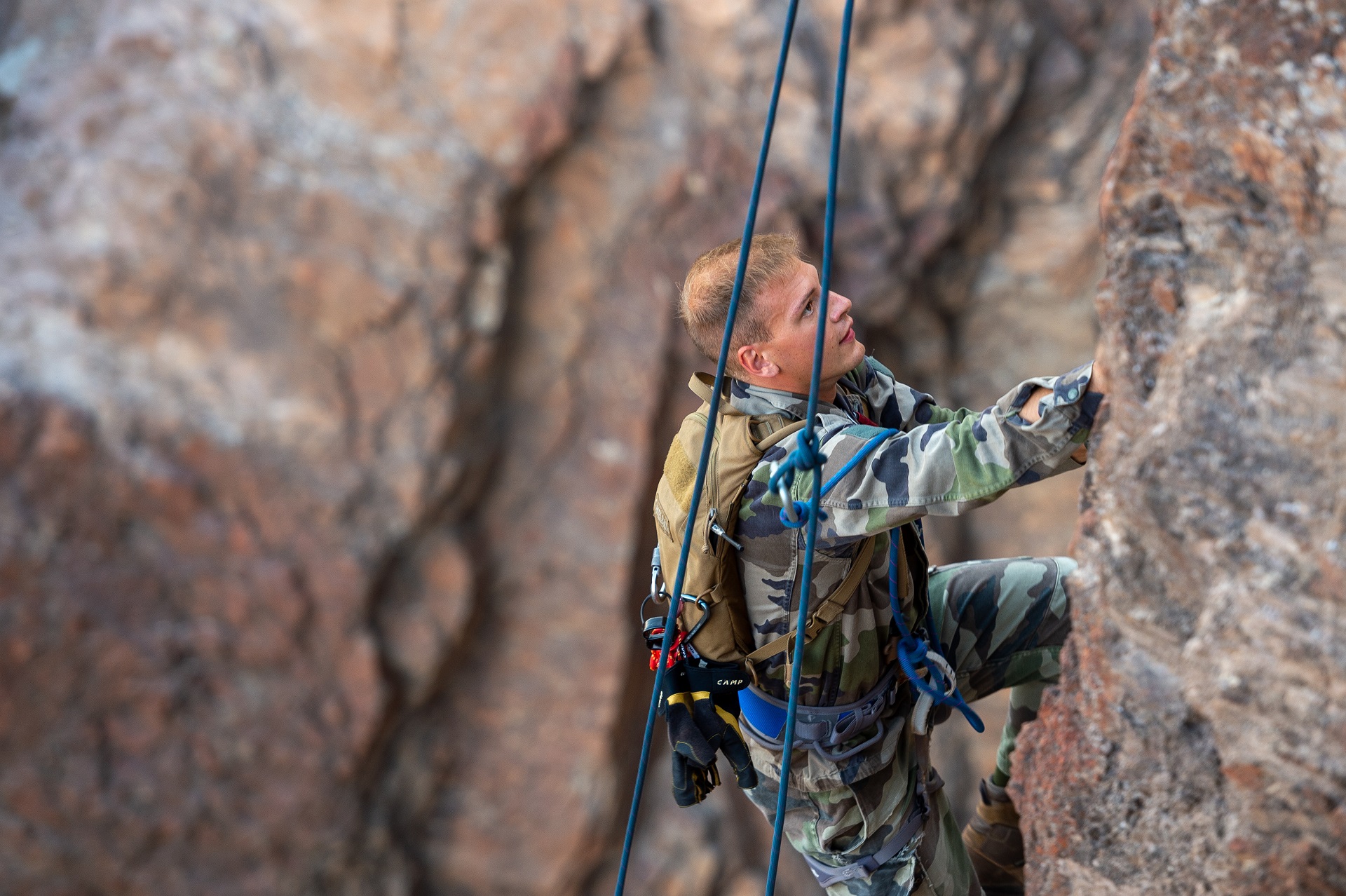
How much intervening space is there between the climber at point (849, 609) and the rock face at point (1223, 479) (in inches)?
9.0

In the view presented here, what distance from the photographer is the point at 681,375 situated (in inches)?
147

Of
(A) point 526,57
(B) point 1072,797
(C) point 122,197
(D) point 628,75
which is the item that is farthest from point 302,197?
(B) point 1072,797

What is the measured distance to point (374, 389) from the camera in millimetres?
3328

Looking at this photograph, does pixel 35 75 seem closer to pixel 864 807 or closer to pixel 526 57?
pixel 526 57

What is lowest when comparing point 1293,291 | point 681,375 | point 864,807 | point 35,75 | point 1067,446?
point 864,807

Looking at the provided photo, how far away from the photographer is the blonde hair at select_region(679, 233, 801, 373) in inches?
62.6

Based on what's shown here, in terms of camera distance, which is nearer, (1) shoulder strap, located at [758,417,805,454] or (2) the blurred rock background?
(1) shoulder strap, located at [758,417,805,454]

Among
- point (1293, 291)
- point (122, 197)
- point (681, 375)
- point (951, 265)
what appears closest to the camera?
point (1293, 291)

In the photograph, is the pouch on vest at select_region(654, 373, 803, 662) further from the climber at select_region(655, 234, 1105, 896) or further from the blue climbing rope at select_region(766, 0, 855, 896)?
the blue climbing rope at select_region(766, 0, 855, 896)

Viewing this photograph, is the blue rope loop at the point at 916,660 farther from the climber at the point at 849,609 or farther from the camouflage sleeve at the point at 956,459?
the camouflage sleeve at the point at 956,459

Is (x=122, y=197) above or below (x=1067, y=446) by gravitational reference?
above

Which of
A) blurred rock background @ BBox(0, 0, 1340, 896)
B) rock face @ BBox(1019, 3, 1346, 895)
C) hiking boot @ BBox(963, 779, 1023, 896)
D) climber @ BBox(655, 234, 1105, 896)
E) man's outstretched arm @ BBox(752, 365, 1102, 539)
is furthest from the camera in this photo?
blurred rock background @ BBox(0, 0, 1340, 896)

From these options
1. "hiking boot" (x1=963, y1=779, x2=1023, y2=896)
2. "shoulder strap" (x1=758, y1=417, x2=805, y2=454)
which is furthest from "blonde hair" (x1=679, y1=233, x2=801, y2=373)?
"hiking boot" (x1=963, y1=779, x2=1023, y2=896)

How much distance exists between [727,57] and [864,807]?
2.58 meters
